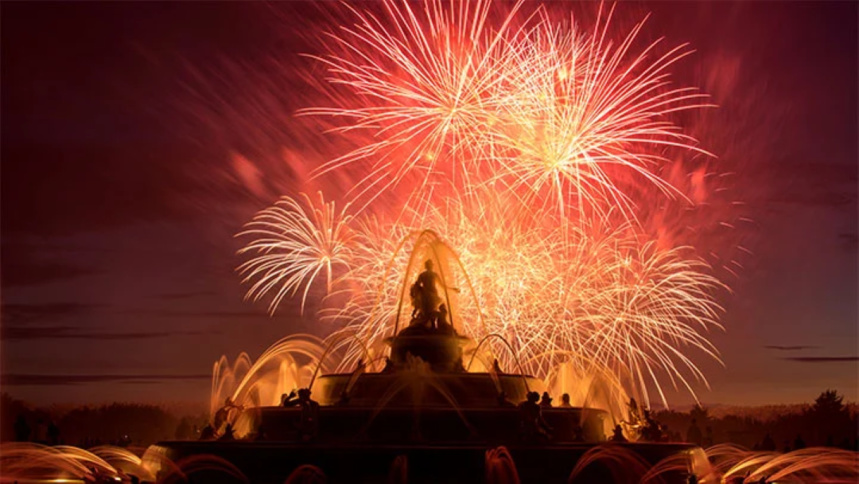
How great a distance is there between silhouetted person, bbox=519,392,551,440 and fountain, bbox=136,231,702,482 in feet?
0.12

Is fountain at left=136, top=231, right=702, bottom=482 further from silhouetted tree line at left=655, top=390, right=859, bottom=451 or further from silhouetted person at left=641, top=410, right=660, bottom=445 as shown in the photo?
silhouetted tree line at left=655, top=390, right=859, bottom=451

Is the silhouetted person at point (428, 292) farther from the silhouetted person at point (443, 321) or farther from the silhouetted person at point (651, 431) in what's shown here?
the silhouetted person at point (651, 431)

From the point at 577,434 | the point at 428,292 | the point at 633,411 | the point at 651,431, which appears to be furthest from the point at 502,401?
the point at 428,292

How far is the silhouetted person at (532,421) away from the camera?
2873 cm

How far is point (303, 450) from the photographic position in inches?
1073

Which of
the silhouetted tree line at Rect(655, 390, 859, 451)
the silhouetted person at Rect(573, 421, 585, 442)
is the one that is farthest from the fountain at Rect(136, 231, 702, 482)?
the silhouetted tree line at Rect(655, 390, 859, 451)

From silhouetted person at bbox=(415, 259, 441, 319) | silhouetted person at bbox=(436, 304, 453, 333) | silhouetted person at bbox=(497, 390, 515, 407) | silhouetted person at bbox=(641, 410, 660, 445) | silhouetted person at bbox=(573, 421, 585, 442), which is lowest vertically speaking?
silhouetted person at bbox=(573, 421, 585, 442)

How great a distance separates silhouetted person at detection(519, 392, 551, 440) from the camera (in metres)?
28.7

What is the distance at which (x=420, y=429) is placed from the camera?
29.0 metres

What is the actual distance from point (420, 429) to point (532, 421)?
9.88ft

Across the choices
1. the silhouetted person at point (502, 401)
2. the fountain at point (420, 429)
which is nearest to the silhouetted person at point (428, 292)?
the fountain at point (420, 429)

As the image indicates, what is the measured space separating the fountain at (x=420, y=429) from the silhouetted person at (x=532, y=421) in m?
0.04

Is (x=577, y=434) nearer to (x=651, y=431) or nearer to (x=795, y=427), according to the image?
(x=651, y=431)

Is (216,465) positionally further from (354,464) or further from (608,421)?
(608,421)
